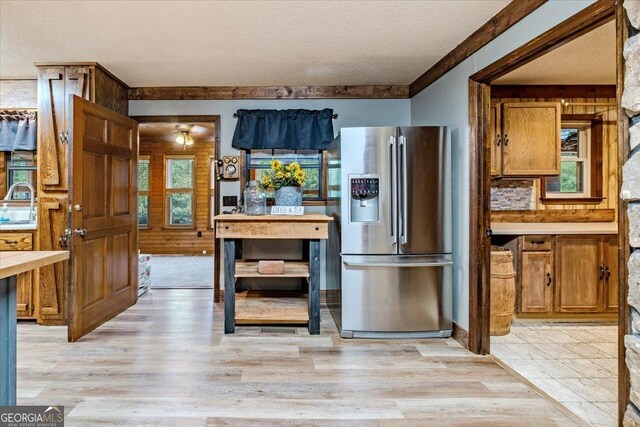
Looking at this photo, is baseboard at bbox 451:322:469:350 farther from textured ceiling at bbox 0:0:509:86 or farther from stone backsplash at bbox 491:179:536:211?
textured ceiling at bbox 0:0:509:86

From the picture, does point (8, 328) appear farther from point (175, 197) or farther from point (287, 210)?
point (175, 197)


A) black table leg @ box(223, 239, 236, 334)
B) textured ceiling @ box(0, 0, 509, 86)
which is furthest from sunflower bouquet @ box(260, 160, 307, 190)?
textured ceiling @ box(0, 0, 509, 86)

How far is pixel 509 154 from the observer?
3979mm

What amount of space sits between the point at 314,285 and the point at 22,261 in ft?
7.42

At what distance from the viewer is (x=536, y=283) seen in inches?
149

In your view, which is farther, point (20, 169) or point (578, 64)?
point (20, 169)

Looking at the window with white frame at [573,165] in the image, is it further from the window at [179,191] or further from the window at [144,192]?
the window at [144,192]

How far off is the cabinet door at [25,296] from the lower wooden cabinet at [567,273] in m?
4.63

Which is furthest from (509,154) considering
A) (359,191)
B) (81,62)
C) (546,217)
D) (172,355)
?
(81,62)

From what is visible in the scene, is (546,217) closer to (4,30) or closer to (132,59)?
(132,59)

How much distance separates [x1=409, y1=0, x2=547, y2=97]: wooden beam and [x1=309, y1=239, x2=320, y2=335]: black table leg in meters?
1.95

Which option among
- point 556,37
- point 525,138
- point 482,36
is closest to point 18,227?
point 482,36

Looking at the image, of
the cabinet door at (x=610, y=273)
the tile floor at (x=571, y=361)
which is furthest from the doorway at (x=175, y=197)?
the cabinet door at (x=610, y=273)

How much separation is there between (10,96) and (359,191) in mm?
3691
